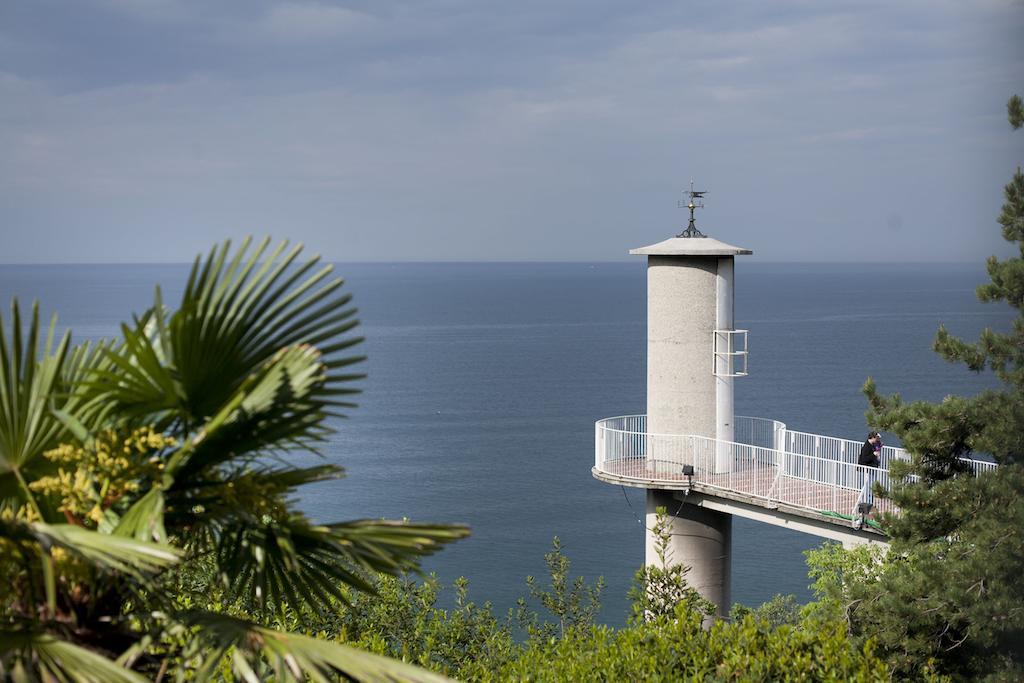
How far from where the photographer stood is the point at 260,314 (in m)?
4.30

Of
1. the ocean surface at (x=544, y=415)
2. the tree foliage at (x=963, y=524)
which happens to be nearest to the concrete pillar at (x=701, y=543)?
the ocean surface at (x=544, y=415)

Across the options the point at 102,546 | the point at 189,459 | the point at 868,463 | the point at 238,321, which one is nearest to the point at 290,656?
the point at 102,546

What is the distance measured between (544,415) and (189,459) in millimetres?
66901

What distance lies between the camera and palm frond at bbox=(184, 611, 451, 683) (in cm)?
378

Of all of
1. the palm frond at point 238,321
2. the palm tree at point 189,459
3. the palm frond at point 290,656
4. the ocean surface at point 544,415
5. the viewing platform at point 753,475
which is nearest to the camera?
the palm frond at point 290,656

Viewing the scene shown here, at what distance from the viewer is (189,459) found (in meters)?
4.30

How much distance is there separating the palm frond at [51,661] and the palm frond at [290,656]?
0.95 ft

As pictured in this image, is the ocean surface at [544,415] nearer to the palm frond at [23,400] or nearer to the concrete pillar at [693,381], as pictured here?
the palm frond at [23,400]

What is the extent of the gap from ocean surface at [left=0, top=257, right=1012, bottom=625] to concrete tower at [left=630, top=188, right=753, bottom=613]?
14.9ft

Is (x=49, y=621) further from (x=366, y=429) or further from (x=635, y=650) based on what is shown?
(x=366, y=429)

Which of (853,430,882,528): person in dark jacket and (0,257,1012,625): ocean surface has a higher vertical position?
(853,430,882,528): person in dark jacket

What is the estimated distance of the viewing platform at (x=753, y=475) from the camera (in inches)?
766

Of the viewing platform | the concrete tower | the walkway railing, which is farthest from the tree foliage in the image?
the concrete tower

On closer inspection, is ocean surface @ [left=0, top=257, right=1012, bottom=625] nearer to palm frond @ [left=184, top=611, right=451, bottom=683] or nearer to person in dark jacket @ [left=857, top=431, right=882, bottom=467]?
person in dark jacket @ [left=857, top=431, right=882, bottom=467]
